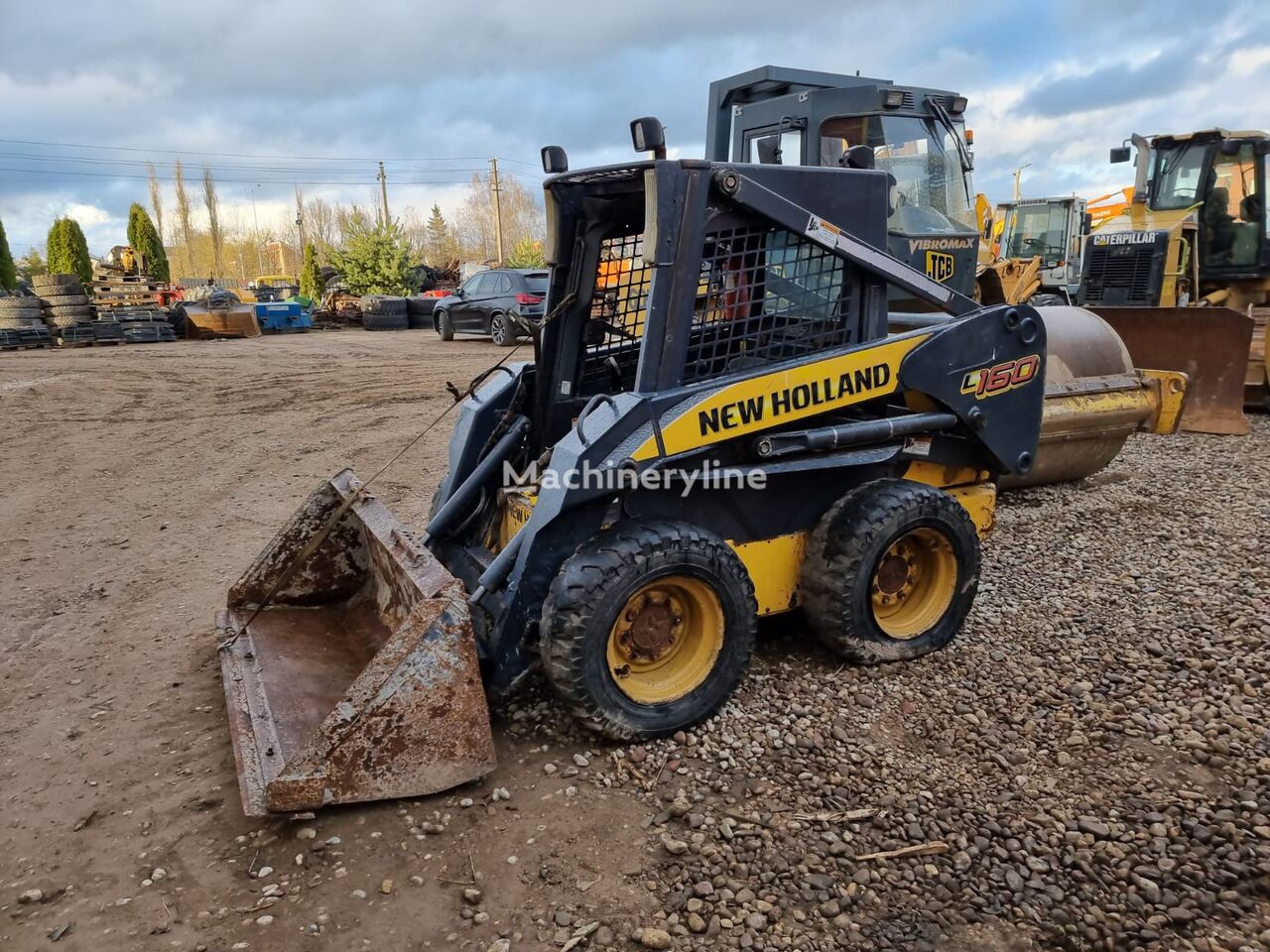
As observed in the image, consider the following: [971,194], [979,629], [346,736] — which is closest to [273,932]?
[346,736]

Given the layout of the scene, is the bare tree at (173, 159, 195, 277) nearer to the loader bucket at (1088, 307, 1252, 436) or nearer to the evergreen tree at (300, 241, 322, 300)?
the evergreen tree at (300, 241, 322, 300)

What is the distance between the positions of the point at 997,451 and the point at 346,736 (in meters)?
2.97

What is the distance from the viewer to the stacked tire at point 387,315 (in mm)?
24094

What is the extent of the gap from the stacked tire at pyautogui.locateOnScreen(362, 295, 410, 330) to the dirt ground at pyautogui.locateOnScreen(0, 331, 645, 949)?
1675cm

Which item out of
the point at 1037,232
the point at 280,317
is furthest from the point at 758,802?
the point at 280,317

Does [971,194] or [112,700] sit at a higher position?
[971,194]

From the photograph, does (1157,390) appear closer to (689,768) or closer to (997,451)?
(997,451)

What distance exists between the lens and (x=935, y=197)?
693 centimetres

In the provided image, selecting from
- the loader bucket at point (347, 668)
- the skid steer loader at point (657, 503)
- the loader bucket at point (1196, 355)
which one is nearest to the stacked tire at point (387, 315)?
the loader bucket at point (1196, 355)

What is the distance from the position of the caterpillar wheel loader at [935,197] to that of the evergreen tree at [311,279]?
29862mm

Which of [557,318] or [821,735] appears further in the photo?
[557,318]

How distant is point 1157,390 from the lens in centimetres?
616

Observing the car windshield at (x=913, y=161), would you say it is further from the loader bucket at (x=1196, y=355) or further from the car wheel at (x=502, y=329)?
the car wheel at (x=502, y=329)

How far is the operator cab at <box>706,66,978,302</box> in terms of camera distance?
21.7 ft
